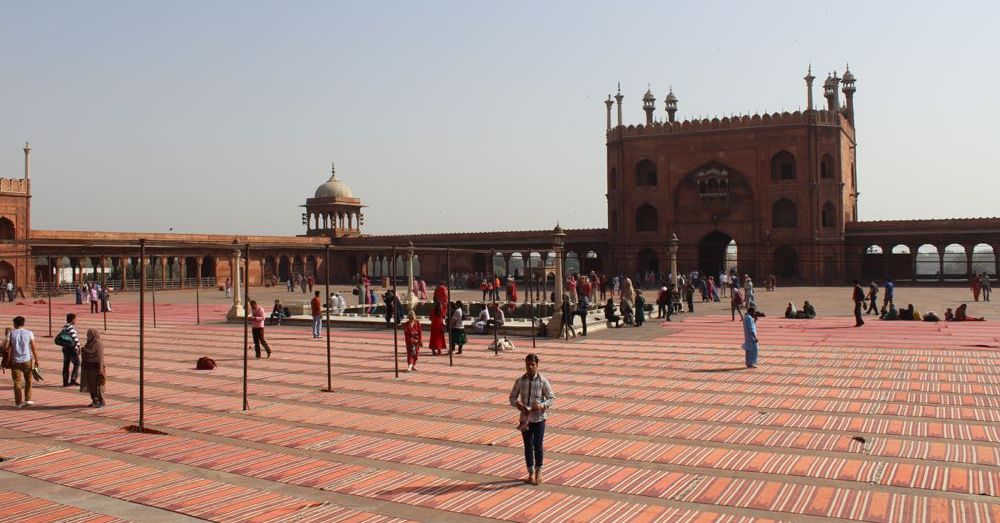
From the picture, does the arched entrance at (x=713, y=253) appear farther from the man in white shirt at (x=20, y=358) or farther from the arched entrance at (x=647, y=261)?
the man in white shirt at (x=20, y=358)

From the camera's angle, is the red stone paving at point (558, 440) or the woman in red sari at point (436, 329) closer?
the red stone paving at point (558, 440)

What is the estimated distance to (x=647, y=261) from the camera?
46250 mm

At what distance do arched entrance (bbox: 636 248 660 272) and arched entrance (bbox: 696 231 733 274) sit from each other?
1.61m

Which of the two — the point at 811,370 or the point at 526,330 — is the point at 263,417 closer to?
the point at 811,370

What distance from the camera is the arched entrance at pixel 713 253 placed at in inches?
1779

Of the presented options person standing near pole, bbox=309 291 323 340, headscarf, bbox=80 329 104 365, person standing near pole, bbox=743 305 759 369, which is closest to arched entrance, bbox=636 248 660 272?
person standing near pole, bbox=309 291 323 340

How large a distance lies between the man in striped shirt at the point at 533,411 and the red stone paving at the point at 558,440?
22 centimetres

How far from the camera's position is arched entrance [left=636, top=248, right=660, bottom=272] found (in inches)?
1809

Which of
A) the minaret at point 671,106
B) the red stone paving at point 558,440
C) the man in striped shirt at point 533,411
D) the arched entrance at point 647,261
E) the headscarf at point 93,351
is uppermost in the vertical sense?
the minaret at point 671,106

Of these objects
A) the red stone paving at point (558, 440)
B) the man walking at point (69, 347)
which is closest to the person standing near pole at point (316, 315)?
the red stone paving at point (558, 440)

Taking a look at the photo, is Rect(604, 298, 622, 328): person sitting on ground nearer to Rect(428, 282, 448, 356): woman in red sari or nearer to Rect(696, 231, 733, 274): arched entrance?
Rect(428, 282, 448, 356): woman in red sari

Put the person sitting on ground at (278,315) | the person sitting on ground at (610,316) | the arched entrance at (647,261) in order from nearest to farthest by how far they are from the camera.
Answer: the person sitting on ground at (610,316), the person sitting on ground at (278,315), the arched entrance at (647,261)

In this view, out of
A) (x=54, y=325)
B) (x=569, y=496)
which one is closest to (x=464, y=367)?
(x=569, y=496)

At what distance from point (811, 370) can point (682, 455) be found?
6.44 meters
